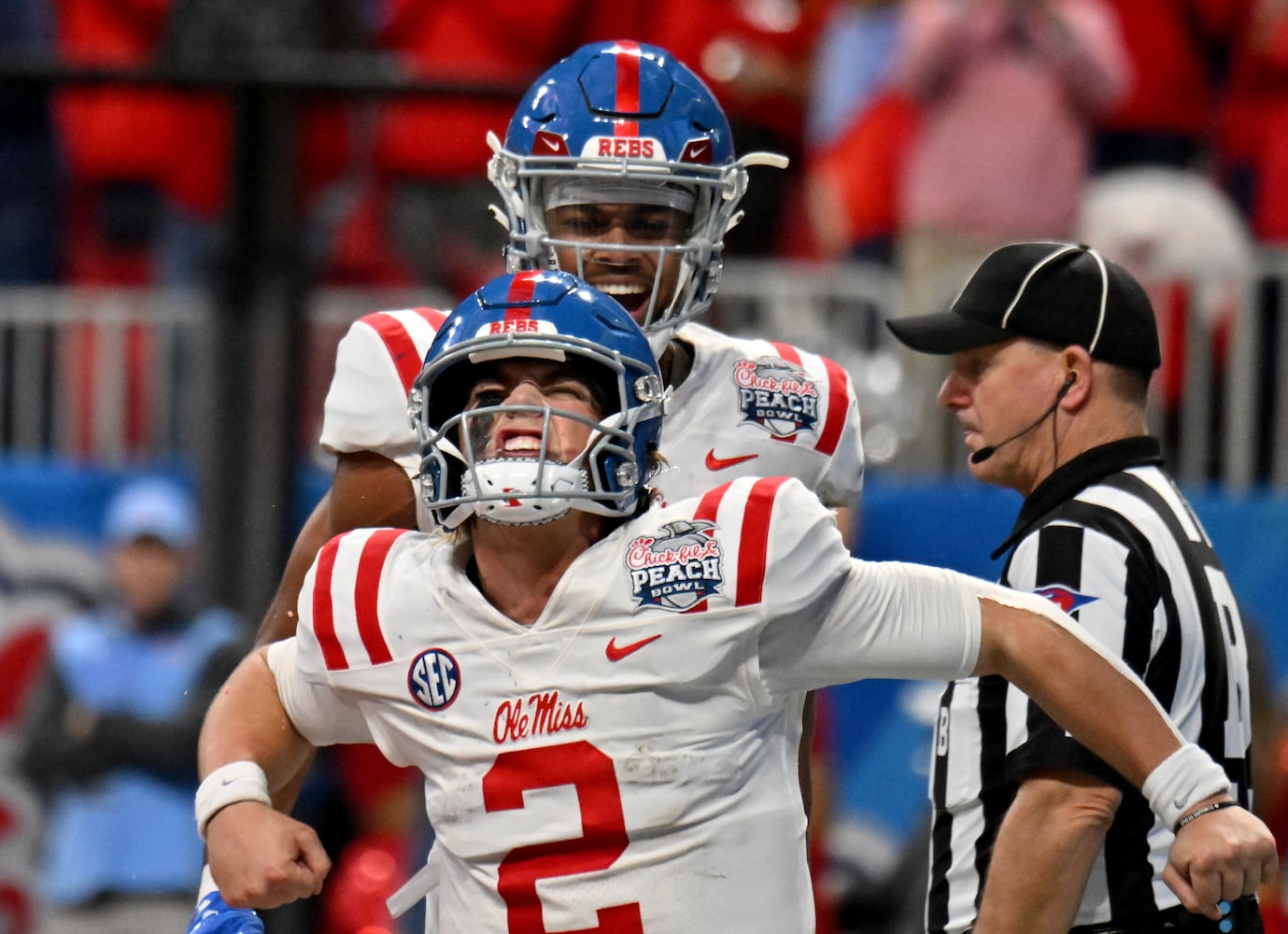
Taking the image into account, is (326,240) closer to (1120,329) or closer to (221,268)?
(221,268)

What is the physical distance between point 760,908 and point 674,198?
1.18m

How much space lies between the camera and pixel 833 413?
144 inches

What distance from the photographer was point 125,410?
23.8 feet

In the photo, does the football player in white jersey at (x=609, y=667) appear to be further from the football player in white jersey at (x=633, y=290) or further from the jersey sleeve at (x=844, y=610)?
the football player in white jersey at (x=633, y=290)

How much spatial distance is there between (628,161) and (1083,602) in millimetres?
979

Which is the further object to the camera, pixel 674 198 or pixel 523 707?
pixel 674 198

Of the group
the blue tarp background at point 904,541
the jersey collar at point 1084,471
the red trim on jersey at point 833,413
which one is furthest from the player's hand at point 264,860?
the blue tarp background at point 904,541

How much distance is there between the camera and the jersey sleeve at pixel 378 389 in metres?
3.52

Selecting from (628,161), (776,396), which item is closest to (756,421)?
(776,396)

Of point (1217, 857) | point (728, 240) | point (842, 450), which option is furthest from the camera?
point (728, 240)

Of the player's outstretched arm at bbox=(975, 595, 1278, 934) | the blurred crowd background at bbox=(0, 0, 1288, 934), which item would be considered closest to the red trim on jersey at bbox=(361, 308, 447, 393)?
the player's outstretched arm at bbox=(975, 595, 1278, 934)

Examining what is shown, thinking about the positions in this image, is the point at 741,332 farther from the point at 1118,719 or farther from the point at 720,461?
the point at 1118,719

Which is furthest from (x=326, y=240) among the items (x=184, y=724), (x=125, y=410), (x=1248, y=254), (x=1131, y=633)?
(x=1131, y=633)

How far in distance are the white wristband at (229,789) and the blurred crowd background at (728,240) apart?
3336 millimetres
